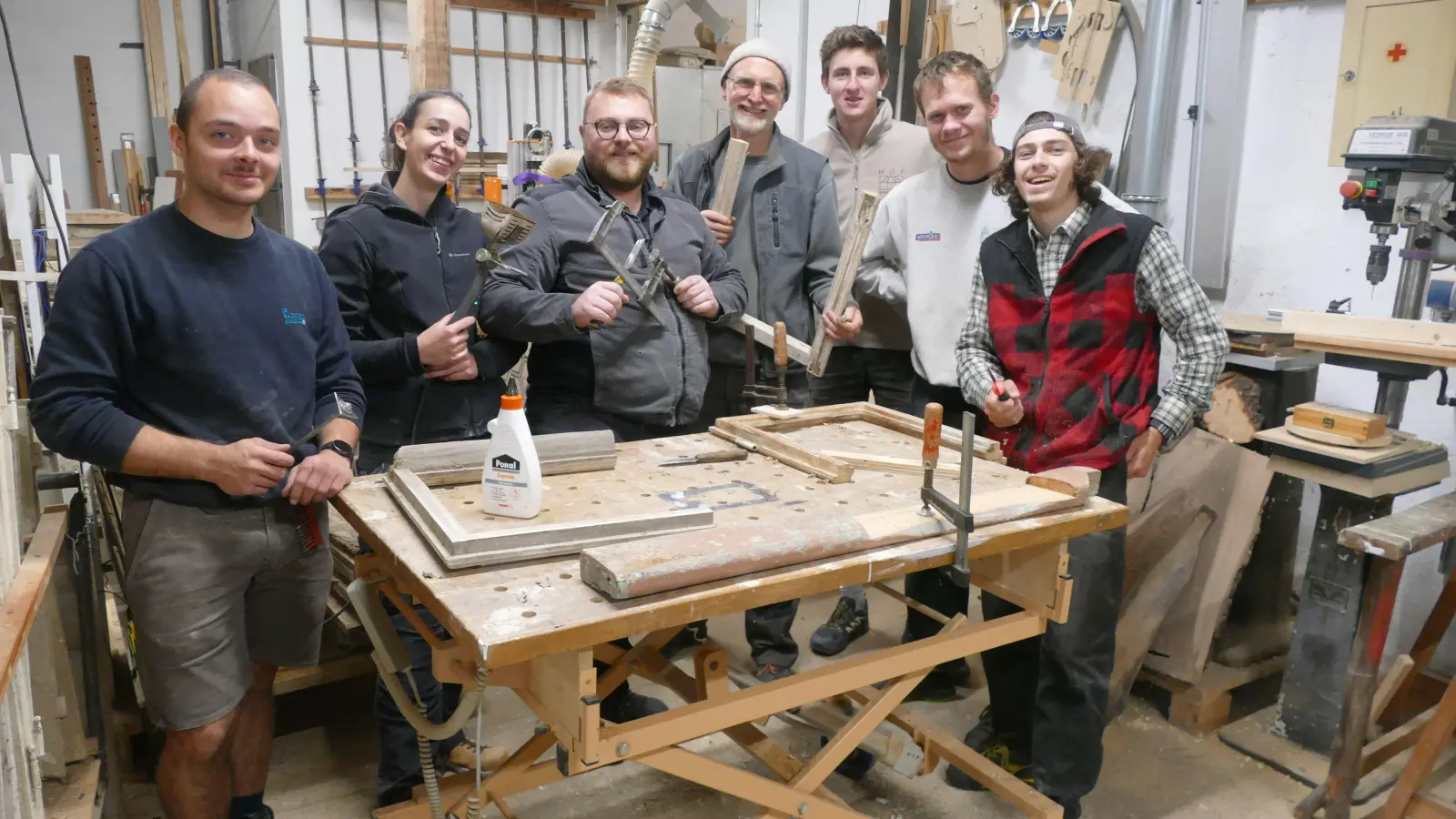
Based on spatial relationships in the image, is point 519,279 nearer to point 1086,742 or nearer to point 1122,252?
point 1122,252

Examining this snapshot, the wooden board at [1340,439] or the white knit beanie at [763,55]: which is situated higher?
the white knit beanie at [763,55]

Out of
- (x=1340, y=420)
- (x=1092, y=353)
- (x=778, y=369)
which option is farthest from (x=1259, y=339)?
(x=778, y=369)

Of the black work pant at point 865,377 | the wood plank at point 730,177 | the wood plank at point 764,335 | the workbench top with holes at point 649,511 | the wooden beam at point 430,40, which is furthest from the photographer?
the wooden beam at point 430,40

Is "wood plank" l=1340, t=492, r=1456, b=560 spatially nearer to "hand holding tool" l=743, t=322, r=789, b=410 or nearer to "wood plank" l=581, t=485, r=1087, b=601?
"wood plank" l=581, t=485, r=1087, b=601

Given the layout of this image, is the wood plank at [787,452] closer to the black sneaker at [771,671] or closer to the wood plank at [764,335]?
the wood plank at [764,335]

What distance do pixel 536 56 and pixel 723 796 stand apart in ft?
17.2

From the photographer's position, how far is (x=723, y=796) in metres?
2.29

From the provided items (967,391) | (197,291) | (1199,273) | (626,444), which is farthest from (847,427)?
(1199,273)

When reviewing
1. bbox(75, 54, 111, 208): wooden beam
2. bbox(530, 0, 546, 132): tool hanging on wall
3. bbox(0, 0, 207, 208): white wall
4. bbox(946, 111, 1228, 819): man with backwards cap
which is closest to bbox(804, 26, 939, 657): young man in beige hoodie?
bbox(946, 111, 1228, 819): man with backwards cap

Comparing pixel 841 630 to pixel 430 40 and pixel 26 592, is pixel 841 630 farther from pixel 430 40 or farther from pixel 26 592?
pixel 430 40

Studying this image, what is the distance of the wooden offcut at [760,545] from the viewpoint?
4.00 feet

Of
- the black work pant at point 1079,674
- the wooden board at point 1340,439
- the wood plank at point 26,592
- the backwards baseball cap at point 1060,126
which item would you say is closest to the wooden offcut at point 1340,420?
the wooden board at point 1340,439

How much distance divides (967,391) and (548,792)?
1316 millimetres

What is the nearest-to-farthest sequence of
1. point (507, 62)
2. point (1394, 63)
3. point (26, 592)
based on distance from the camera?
1. point (26, 592)
2. point (1394, 63)
3. point (507, 62)
